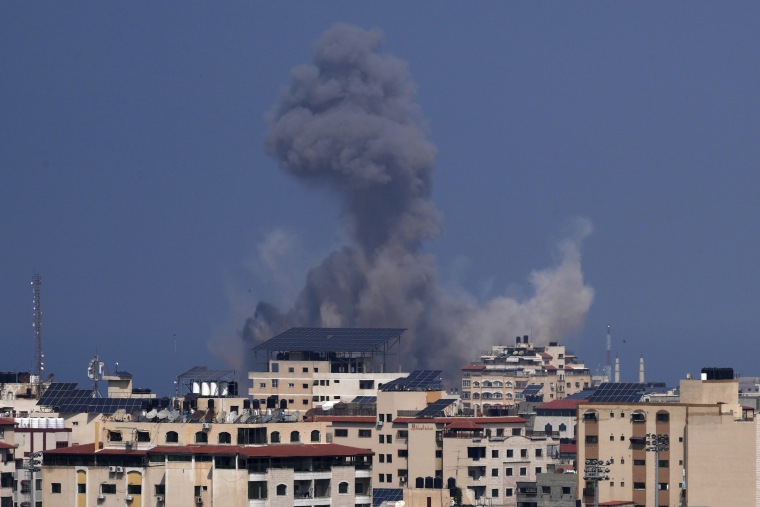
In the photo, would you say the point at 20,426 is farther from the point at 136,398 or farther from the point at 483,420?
the point at 483,420

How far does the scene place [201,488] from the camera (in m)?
84.9

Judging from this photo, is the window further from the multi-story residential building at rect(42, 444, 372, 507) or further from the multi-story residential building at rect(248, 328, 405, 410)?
the multi-story residential building at rect(248, 328, 405, 410)

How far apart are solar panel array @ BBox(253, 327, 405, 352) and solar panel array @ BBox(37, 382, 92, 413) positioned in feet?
173

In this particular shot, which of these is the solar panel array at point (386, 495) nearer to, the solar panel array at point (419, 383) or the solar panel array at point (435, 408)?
the solar panel array at point (435, 408)

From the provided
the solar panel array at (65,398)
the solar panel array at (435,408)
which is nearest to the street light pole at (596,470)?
the solar panel array at (435,408)

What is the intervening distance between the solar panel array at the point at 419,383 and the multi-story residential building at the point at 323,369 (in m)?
19.8

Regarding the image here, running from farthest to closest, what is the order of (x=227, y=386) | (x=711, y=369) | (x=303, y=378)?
(x=303, y=378), (x=227, y=386), (x=711, y=369)

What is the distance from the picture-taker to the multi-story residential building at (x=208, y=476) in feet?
278

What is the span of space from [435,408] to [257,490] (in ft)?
150

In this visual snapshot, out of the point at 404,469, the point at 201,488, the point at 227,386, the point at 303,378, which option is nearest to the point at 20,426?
the point at 227,386

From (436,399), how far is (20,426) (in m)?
31.5

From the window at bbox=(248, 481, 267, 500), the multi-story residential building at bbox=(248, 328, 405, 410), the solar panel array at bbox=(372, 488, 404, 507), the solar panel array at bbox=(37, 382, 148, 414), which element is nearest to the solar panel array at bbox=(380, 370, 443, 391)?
the multi-story residential building at bbox=(248, 328, 405, 410)

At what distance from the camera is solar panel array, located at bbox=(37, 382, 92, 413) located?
123 meters

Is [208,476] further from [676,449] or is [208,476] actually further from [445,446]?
[445,446]
